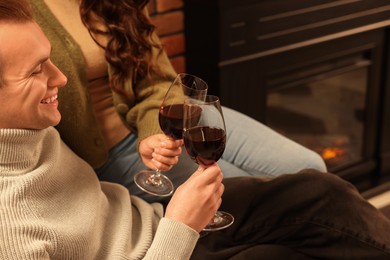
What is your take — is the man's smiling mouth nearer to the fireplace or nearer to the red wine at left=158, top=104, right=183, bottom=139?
the red wine at left=158, top=104, right=183, bottom=139

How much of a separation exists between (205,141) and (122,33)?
54 cm

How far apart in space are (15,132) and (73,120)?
0.41 meters

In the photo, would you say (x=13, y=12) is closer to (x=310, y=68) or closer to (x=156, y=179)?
(x=156, y=179)

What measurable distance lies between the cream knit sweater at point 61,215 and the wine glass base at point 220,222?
134 millimetres

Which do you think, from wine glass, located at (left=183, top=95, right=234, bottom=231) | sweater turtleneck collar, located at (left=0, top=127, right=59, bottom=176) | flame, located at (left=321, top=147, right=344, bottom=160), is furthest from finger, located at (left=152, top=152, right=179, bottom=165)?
flame, located at (left=321, top=147, right=344, bottom=160)

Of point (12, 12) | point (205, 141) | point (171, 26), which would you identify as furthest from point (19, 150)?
point (171, 26)

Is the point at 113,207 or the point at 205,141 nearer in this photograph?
the point at 205,141

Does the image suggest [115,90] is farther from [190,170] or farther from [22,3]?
[22,3]

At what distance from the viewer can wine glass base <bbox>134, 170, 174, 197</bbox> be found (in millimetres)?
1519

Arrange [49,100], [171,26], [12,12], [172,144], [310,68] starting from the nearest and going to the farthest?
1. [12,12]
2. [49,100]
3. [172,144]
4. [171,26]
5. [310,68]

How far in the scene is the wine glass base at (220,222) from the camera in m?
1.39

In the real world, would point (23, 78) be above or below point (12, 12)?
below

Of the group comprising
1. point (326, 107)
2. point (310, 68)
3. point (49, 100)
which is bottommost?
point (326, 107)

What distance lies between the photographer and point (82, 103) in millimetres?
1563
